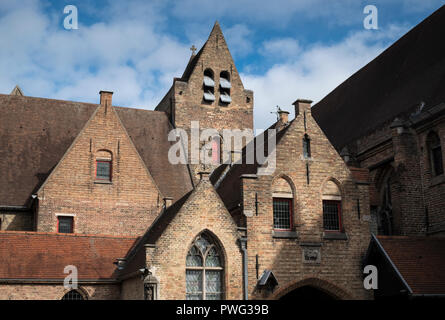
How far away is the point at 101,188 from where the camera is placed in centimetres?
2427

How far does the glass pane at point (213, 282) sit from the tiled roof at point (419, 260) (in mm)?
5467

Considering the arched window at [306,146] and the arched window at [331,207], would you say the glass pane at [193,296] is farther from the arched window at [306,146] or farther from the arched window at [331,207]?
the arched window at [306,146]

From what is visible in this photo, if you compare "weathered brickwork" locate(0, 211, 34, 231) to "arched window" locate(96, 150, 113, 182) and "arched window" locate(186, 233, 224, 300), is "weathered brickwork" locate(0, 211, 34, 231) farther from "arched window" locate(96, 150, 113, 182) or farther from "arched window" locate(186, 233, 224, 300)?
"arched window" locate(186, 233, 224, 300)

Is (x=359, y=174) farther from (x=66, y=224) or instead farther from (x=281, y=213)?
(x=66, y=224)

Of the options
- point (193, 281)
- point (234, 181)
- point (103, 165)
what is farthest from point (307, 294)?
point (103, 165)

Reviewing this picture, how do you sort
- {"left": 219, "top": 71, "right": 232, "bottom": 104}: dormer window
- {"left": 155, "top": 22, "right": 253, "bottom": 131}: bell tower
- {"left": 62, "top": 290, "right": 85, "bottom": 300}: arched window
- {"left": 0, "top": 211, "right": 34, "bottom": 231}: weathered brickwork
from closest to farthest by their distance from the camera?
{"left": 62, "top": 290, "right": 85, "bottom": 300}: arched window < {"left": 0, "top": 211, "right": 34, "bottom": 231}: weathered brickwork < {"left": 155, "top": 22, "right": 253, "bottom": 131}: bell tower < {"left": 219, "top": 71, "right": 232, "bottom": 104}: dormer window

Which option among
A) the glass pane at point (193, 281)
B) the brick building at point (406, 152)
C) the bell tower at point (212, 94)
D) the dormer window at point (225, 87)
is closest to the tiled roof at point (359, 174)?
the brick building at point (406, 152)

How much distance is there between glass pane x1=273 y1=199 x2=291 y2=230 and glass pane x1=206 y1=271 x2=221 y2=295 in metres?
2.61

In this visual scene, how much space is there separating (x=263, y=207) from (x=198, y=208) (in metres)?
2.29

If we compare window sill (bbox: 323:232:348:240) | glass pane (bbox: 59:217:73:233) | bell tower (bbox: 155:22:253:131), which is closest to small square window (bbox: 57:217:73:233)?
glass pane (bbox: 59:217:73:233)

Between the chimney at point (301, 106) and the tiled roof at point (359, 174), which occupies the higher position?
the chimney at point (301, 106)

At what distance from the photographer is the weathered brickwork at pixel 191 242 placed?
55.1 ft

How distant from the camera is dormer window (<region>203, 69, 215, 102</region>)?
104 ft
